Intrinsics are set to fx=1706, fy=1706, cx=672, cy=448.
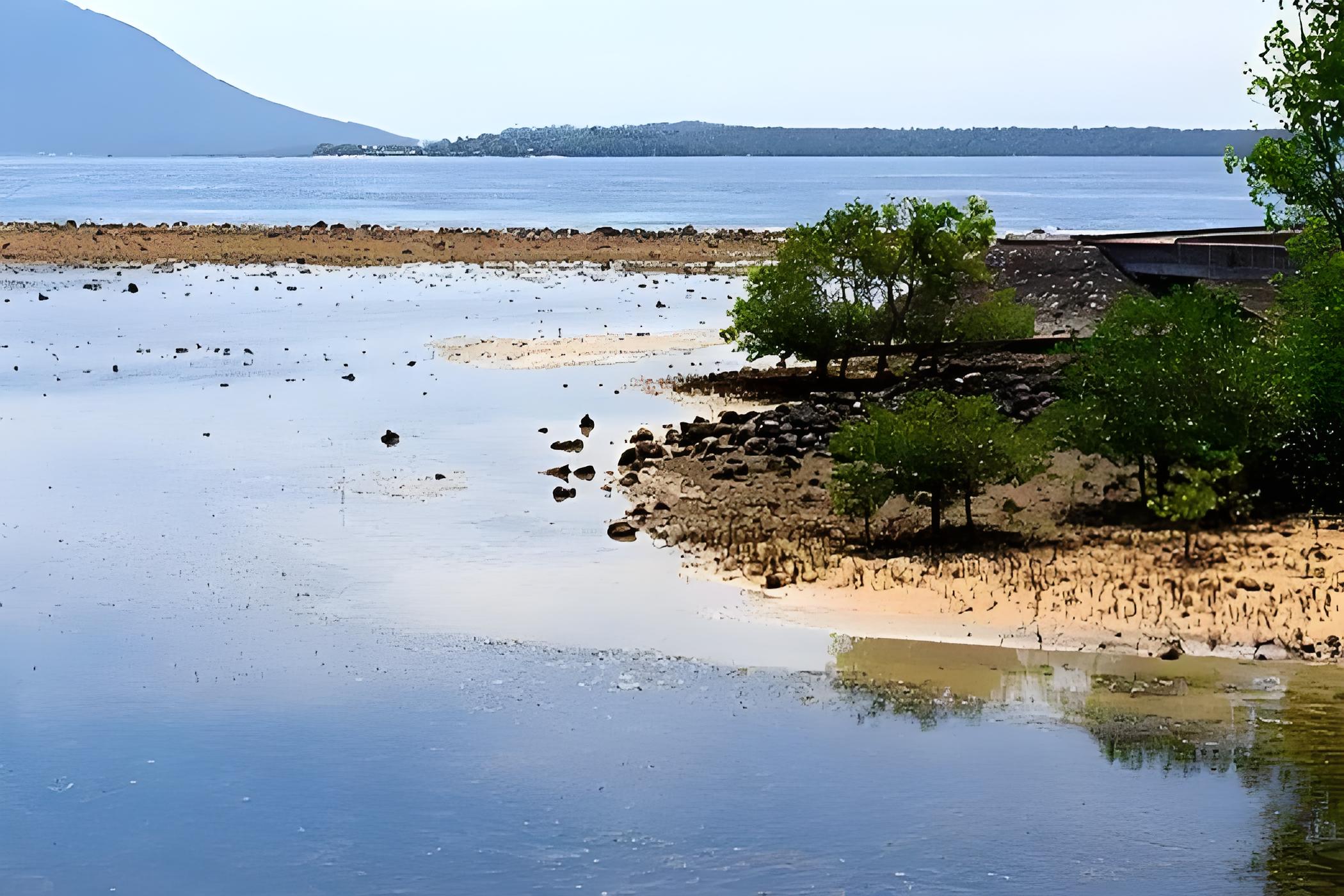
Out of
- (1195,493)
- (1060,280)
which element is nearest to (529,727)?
(1195,493)

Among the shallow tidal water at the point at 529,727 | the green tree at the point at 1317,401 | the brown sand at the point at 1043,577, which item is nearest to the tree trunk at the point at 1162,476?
the brown sand at the point at 1043,577

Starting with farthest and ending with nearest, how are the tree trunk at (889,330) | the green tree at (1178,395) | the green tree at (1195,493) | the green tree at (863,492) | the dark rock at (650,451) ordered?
the tree trunk at (889,330) → the dark rock at (650,451) → the green tree at (1178,395) → the green tree at (863,492) → the green tree at (1195,493)

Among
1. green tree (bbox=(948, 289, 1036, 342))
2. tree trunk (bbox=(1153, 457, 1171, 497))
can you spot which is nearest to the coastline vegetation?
tree trunk (bbox=(1153, 457, 1171, 497))

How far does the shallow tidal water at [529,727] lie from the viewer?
608 inches

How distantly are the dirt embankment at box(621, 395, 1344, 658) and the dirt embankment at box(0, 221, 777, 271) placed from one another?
54.3 metres

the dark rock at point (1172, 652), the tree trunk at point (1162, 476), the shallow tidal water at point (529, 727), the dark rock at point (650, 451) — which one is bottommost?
the shallow tidal water at point (529, 727)

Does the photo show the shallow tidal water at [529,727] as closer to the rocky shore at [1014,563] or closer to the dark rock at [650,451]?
the rocky shore at [1014,563]

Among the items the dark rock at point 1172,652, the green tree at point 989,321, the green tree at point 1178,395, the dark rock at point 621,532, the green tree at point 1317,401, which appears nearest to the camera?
the dark rock at point 1172,652

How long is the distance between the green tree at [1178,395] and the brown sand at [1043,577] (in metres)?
1.26

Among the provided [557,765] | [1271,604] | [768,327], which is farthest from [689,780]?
[768,327]

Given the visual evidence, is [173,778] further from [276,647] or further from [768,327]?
[768,327]

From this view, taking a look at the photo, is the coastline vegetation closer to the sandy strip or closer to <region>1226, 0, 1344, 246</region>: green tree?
<region>1226, 0, 1344, 246</region>: green tree

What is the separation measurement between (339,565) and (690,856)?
11937mm

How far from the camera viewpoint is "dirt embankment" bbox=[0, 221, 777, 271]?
8800 cm
